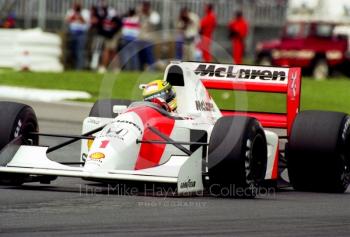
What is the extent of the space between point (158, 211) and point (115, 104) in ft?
10.7

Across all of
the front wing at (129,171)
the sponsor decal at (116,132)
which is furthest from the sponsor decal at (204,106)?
the sponsor decal at (116,132)

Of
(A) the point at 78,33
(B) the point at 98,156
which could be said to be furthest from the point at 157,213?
(A) the point at 78,33

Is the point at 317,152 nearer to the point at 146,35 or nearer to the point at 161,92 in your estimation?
the point at 161,92

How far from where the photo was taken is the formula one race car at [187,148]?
9922 millimetres

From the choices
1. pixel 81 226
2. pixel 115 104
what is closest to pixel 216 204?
pixel 81 226

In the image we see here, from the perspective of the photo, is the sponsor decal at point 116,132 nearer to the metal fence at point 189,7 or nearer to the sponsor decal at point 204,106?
the sponsor decal at point 204,106

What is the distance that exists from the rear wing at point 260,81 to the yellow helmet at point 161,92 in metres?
1.13

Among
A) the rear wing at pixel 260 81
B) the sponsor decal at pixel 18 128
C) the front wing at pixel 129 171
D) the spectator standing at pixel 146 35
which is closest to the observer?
the front wing at pixel 129 171

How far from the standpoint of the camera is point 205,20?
32.3m

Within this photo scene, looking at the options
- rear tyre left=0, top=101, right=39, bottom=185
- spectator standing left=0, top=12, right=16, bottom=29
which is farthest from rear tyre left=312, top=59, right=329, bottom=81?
rear tyre left=0, top=101, right=39, bottom=185

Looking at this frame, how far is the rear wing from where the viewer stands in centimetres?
1218

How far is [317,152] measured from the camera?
1087 cm

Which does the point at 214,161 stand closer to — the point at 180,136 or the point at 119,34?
the point at 180,136

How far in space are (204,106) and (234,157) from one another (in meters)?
1.66
